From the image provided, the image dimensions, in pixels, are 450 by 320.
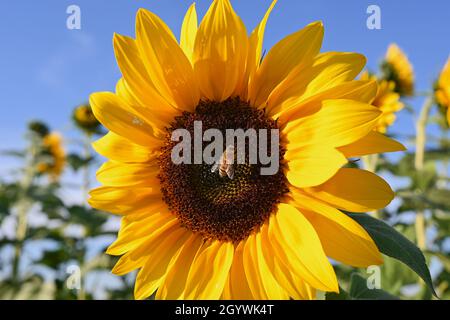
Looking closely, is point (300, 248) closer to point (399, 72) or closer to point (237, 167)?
point (237, 167)

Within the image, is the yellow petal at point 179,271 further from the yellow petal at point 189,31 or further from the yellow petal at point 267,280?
the yellow petal at point 189,31

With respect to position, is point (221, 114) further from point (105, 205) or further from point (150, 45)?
point (105, 205)

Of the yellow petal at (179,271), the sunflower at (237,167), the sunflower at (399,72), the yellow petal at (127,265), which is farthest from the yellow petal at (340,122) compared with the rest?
the sunflower at (399,72)

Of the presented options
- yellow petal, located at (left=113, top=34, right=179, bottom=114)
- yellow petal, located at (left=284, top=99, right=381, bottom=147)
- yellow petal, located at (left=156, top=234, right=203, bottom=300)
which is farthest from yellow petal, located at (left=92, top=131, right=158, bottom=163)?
yellow petal, located at (left=284, top=99, right=381, bottom=147)

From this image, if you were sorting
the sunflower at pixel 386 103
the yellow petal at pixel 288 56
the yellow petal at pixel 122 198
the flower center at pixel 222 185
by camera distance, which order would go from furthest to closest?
the sunflower at pixel 386 103 < the yellow petal at pixel 122 198 < the flower center at pixel 222 185 < the yellow petal at pixel 288 56

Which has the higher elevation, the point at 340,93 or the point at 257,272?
the point at 340,93

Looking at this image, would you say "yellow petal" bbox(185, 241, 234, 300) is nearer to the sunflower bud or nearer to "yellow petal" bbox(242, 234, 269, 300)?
"yellow petal" bbox(242, 234, 269, 300)
